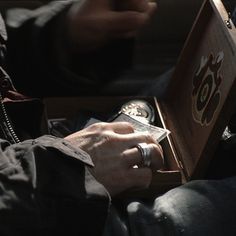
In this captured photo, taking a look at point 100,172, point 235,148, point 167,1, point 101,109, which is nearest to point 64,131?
point 101,109

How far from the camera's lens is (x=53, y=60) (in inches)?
45.1

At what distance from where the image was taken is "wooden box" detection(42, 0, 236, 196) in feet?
2.98

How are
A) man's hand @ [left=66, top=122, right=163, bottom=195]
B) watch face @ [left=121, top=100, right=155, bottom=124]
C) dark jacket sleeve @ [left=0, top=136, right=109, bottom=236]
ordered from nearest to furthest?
dark jacket sleeve @ [left=0, top=136, right=109, bottom=236] < man's hand @ [left=66, top=122, right=163, bottom=195] < watch face @ [left=121, top=100, right=155, bottom=124]

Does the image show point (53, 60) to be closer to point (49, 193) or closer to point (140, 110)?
point (140, 110)

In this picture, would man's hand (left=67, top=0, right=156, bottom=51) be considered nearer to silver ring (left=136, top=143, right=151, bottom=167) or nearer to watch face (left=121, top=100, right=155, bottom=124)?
watch face (left=121, top=100, right=155, bottom=124)

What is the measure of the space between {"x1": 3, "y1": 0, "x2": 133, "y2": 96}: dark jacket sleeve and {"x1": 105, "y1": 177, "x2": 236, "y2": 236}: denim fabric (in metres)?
0.39

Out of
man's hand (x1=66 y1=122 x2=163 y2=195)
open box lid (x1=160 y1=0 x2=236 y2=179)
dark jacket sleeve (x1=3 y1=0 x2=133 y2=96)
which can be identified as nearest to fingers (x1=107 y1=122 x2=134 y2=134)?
man's hand (x1=66 y1=122 x2=163 y2=195)

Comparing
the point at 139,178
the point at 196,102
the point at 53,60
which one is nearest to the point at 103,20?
the point at 53,60

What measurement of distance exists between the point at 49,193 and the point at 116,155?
0.51 feet

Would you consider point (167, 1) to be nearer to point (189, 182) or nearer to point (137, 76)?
point (137, 76)

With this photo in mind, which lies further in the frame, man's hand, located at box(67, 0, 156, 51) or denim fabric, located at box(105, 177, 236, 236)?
man's hand, located at box(67, 0, 156, 51)

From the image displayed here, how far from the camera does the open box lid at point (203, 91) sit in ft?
2.97

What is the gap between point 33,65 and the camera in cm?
116

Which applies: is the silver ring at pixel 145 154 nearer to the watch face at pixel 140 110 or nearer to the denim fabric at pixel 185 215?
the denim fabric at pixel 185 215
